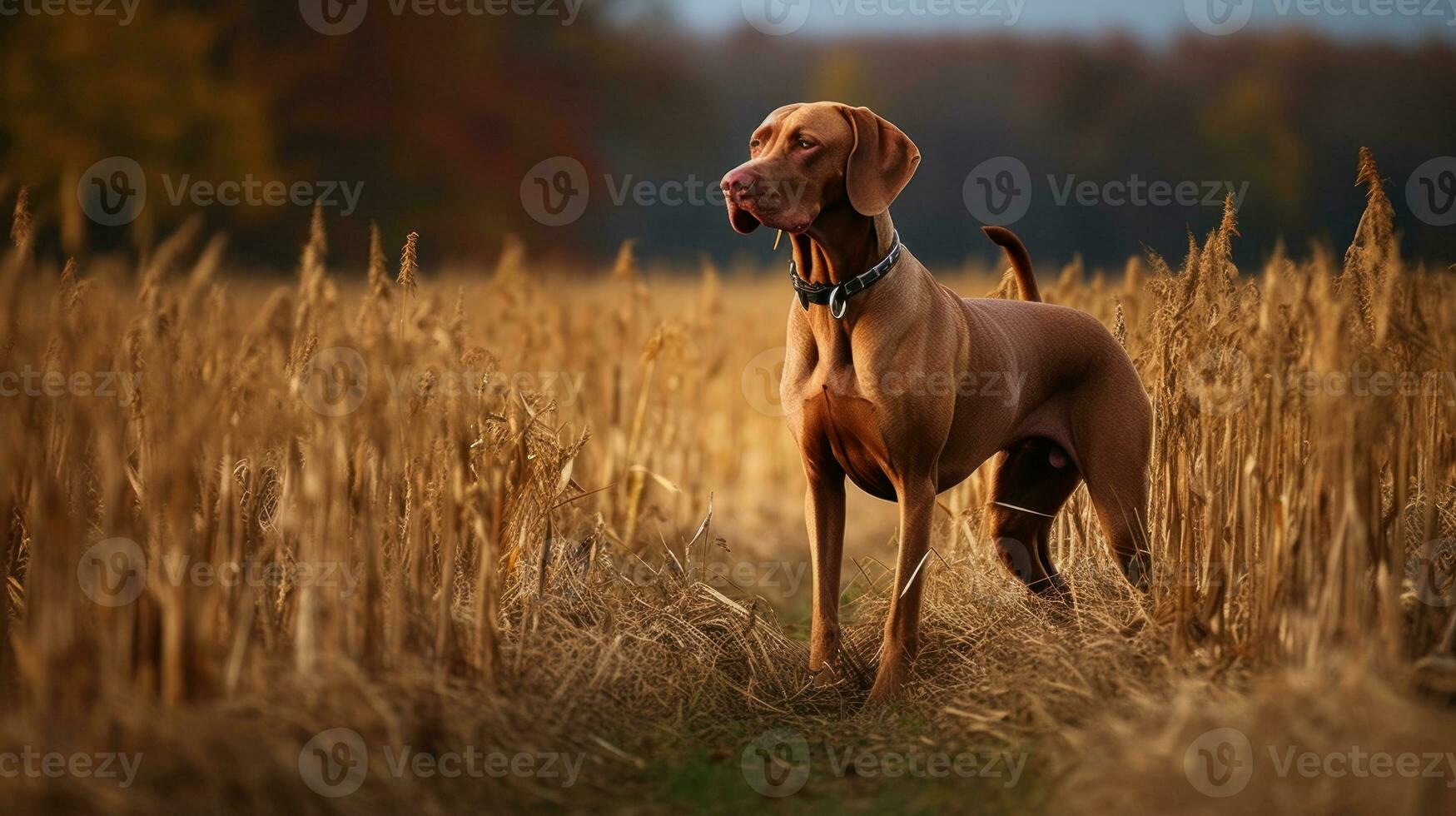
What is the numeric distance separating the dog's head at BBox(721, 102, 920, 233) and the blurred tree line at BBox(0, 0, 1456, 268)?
482 inches

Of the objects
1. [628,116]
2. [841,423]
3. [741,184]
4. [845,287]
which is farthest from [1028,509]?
[628,116]

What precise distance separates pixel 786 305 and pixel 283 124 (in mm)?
16295

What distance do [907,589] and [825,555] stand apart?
0.37 m

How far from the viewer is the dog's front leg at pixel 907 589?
13.3 ft

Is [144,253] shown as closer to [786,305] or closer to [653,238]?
[786,305]

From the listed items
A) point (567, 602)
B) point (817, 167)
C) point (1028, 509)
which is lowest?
point (567, 602)

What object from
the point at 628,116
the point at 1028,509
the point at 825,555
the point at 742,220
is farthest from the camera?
the point at 628,116

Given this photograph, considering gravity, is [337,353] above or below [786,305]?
below

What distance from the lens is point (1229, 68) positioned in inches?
1334

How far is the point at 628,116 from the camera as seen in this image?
32094 millimetres

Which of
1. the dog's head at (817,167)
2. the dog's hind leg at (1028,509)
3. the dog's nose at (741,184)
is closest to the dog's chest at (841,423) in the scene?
the dog's head at (817,167)

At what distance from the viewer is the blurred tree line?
19.5 m

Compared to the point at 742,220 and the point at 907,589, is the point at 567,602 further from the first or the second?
the point at 742,220

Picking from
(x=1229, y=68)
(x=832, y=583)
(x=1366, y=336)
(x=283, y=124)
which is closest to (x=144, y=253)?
(x=832, y=583)
